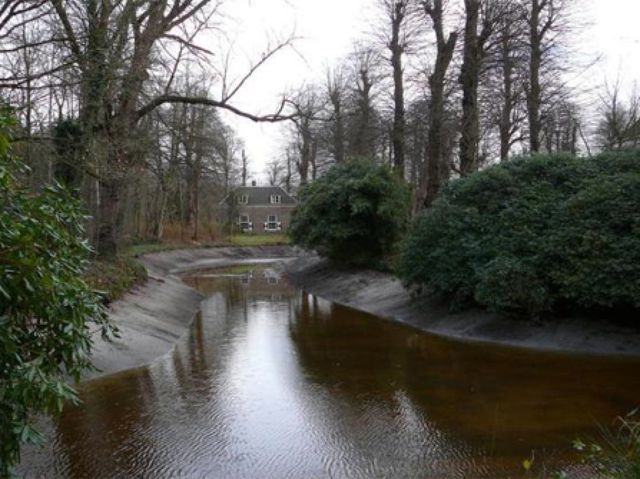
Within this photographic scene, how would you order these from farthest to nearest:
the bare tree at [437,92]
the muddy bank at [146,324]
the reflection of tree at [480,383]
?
the bare tree at [437,92] → the muddy bank at [146,324] → the reflection of tree at [480,383]

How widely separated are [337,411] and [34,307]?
5.30 m

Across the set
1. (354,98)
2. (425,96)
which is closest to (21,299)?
(425,96)

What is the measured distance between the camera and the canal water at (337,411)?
6.14m

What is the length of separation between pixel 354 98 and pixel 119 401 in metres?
26.1

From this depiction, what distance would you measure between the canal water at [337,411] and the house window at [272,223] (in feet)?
167

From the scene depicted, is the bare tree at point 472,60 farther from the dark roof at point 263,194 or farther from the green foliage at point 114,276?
the dark roof at point 263,194

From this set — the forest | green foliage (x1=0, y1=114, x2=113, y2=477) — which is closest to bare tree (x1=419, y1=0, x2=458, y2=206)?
the forest

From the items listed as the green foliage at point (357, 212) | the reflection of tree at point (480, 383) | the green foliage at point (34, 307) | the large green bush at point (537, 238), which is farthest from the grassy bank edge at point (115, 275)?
the large green bush at point (537, 238)

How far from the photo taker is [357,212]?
20609 millimetres

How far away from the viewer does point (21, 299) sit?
331cm

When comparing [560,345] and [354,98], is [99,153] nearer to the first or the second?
[560,345]

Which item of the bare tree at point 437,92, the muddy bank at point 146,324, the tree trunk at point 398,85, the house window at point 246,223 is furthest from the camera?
the house window at point 246,223

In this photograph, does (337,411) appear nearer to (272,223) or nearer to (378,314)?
(378,314)

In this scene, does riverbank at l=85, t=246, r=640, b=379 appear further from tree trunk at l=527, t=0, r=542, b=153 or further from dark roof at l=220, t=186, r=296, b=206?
dark roof at l=220, t=186, r=296, b=206
